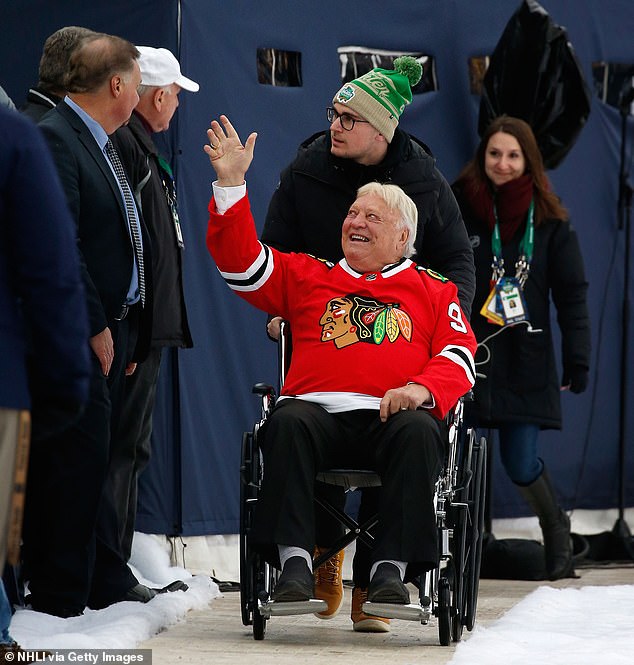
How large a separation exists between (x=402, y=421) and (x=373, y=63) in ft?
8.07

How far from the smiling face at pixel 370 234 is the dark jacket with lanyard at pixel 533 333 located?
1.58 metres

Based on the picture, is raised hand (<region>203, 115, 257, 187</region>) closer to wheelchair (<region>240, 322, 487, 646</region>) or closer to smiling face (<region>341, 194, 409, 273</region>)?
smiling face (<region>341, 194, 409, 273</region>)

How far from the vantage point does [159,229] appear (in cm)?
459

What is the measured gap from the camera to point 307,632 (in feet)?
13.2

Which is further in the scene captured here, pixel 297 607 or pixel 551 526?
pixel 551 526

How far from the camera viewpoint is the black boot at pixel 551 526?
5719 mm

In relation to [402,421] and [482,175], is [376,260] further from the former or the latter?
[482,175]

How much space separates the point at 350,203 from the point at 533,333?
155cm

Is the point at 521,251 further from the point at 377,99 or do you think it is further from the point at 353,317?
the point at 353,317

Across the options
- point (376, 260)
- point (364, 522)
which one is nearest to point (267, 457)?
point (364, 522)

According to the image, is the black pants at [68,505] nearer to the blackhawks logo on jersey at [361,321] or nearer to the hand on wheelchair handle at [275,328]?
the hand on wheelchair handle at [275,328]

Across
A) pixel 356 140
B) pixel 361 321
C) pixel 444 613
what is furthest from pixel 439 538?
pixel 356 140

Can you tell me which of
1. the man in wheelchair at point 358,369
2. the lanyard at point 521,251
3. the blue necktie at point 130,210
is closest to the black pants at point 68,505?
the blue necktie at point 130,210

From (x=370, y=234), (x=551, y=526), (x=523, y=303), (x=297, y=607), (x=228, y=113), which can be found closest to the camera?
(x=297, y=607)
